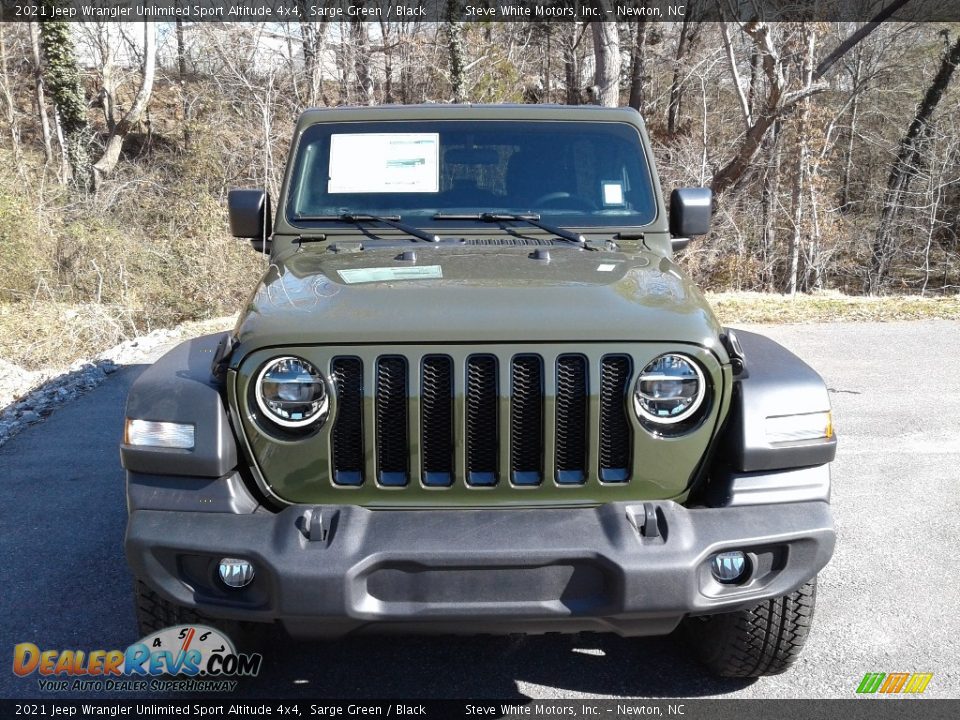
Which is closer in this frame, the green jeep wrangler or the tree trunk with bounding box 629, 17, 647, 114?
the green jeep wrangler

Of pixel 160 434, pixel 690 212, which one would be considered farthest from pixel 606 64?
pixel 160 434

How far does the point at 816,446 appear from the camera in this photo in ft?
8.35

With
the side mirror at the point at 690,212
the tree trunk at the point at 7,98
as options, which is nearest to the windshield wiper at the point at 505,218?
the side mirror at the point at 690,212

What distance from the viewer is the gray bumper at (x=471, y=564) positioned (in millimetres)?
2254

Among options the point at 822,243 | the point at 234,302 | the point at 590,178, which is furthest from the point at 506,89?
the point at 590,178

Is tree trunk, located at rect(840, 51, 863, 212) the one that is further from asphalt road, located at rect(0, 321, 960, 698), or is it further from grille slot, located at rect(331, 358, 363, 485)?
grille slot, located at rect(331, 358, 363, 485)

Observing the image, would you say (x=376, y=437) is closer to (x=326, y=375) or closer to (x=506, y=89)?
(x=326, y=375)

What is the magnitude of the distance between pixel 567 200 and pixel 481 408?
1567 millimetres

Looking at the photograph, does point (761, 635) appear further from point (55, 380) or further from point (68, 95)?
point (68, 95)

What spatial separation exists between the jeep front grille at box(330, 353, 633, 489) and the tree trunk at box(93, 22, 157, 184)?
1035 inches

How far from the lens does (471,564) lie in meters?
2.27

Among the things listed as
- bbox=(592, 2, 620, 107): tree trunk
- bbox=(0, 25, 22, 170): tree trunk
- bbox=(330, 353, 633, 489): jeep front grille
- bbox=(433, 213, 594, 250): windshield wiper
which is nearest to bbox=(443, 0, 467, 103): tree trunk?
bbox=(592, 2, 620, 107): tree trunk

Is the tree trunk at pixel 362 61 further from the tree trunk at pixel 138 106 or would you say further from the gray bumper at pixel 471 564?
the gray bumper at pixel 471 564

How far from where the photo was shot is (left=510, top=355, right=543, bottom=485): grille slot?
8.11 ft
